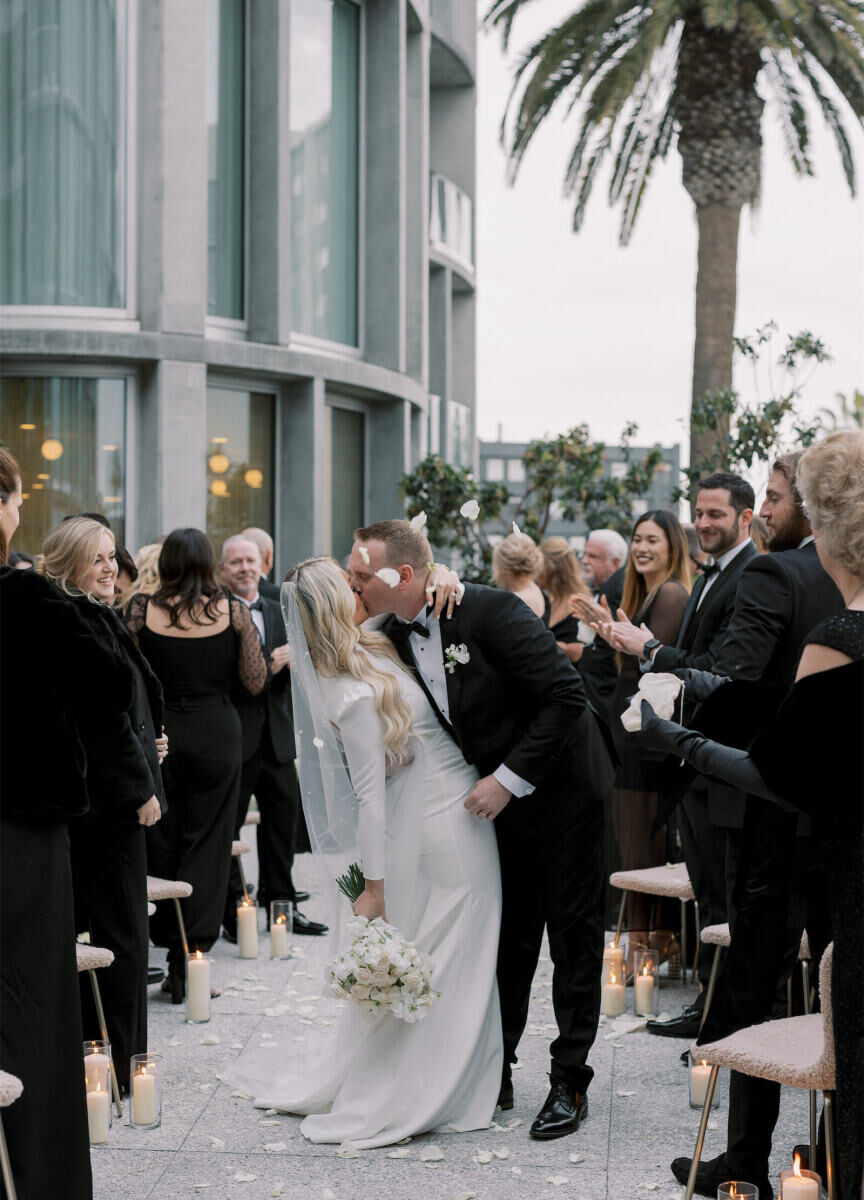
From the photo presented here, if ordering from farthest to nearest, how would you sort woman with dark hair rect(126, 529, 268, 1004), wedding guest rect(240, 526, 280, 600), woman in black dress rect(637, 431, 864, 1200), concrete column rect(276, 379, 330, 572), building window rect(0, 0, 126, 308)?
concrete column rect(276, 379, 330, 572), building window rect(0, 0, 126, 308), wedding guest rect(240, 526, 280, 600), woman with dark hair rect(126, 529, 268, 1004), woman in black dress rect(637, 431, 864, 1200)

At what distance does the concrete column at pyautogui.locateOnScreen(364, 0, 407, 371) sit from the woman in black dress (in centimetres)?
1280

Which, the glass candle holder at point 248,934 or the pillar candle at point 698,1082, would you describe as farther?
the glass candle holder at point 248,934

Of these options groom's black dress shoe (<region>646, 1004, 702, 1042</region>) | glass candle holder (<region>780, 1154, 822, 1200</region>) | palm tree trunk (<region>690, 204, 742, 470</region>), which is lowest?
groom's black dress shoe (<region>646, 1004, 702, 1042</region>)

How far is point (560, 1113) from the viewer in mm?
4992

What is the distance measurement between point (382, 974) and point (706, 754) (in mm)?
1648

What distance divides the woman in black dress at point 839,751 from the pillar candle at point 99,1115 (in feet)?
8.70

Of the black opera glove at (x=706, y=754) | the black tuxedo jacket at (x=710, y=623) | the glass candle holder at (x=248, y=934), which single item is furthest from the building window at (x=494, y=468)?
the black opera glove at (x=706, y=754)

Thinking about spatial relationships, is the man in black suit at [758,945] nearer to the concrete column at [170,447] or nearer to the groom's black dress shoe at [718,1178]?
the groom's black dress shoe at [718,1178]

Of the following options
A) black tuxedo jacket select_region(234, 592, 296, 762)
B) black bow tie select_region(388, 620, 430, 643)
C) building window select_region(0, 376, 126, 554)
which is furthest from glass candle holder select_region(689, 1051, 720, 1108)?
building window select_region(0, 376, 126, 554)

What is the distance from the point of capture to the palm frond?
17188mm

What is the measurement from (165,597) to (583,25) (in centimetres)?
1280

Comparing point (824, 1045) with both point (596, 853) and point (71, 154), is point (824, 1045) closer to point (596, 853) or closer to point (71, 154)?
point (596, 853)

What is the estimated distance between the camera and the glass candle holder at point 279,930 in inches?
293

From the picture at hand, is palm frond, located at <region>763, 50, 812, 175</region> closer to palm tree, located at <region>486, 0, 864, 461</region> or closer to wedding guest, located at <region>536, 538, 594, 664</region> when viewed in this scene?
palm tree, located at <region>486, 0, 864, 461</region>
